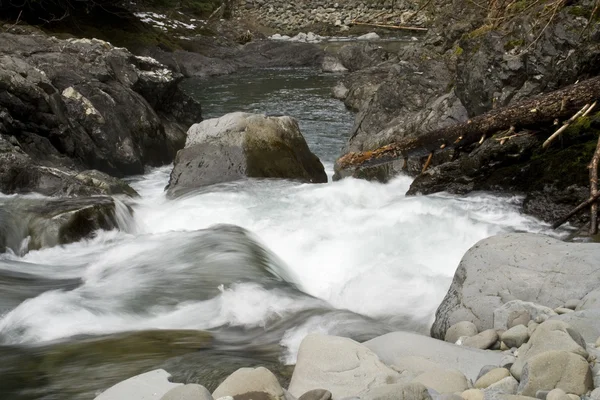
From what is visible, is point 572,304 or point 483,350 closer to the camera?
point 483,350

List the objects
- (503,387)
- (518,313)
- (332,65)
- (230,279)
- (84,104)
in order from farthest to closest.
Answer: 1. (332,65)
2. (84,104)
3. (230,279)
4. (518,313)
5. (503,387)

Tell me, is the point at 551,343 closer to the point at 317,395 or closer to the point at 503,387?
the point at 503,387

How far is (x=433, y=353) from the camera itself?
134 inches

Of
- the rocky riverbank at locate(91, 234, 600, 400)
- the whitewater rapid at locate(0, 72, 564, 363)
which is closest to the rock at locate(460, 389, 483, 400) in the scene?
the rocky riverbank at locate(91, 234, 600, 400)

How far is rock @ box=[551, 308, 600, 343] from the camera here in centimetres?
329

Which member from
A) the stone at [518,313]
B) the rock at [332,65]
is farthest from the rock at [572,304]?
the rock at [332,65]

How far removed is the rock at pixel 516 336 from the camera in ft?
11.4

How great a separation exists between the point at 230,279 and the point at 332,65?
61.2 ft

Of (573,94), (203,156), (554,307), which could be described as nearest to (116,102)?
(203,156)

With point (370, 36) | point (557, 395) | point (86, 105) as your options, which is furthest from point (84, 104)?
point (370, 36)

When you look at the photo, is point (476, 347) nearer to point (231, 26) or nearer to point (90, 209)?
point (90, 209)

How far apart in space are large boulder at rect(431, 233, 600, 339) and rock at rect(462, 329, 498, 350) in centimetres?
38

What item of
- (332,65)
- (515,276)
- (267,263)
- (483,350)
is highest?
(332,65)

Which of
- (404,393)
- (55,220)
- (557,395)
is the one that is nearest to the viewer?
(557,395)
